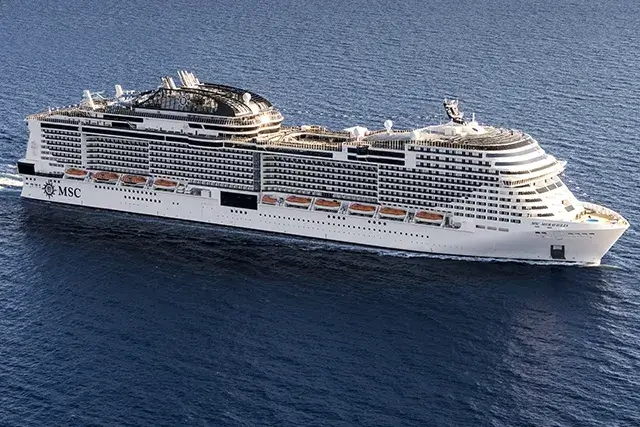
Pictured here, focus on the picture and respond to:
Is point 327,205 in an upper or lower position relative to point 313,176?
lower

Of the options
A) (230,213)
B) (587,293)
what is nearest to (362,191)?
(230,213)

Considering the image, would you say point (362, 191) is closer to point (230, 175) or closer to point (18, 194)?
point (230, 175)

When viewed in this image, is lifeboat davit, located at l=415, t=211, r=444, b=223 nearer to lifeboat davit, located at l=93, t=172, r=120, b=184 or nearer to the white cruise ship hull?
the white cruise ship hull

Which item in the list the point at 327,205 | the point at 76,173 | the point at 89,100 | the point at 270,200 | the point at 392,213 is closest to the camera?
the point at 392,213

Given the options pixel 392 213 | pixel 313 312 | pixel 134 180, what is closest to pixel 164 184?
pixel 134 180

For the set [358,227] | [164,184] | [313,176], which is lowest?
[358,227]

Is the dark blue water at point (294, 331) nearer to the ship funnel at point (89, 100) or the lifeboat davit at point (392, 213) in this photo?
the lifeboat davit at point (392, 213)

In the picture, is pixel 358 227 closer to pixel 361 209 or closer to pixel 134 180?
pixel 361 209

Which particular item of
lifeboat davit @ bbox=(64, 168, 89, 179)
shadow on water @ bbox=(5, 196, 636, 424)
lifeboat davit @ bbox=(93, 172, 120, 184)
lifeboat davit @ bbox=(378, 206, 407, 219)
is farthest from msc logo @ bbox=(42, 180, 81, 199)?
lifeboat davit @ bbox=(378, 206, 407, 219)

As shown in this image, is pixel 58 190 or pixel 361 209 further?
pixel 58 190
